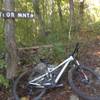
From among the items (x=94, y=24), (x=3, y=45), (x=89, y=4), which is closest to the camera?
(x=3, y=45)

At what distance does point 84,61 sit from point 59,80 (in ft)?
4.41

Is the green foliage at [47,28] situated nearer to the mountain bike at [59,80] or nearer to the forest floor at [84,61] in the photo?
the forest floor at [84,61]

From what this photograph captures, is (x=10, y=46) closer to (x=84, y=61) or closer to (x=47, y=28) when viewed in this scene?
(x=84, y=61)

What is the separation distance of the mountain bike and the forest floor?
13cm

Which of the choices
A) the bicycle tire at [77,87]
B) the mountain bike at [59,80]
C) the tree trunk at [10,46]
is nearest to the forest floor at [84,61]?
the mountain bike at [59,80]

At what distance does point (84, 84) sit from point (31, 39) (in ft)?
7.69

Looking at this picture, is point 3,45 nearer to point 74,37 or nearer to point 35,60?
point 35,60

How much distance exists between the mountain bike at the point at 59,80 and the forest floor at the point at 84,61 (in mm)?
129

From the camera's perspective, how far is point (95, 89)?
19.0 ft

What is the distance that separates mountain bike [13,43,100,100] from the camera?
5703mm

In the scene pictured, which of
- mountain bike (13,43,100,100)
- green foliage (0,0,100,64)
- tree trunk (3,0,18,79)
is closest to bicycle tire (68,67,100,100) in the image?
mountain bike (13,43,100,100)

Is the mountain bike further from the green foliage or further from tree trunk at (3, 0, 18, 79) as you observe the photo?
the green foliage

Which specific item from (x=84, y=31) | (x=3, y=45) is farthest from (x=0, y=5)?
(x=84, y=31)

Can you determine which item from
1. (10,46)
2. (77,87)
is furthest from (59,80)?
(10,46)
